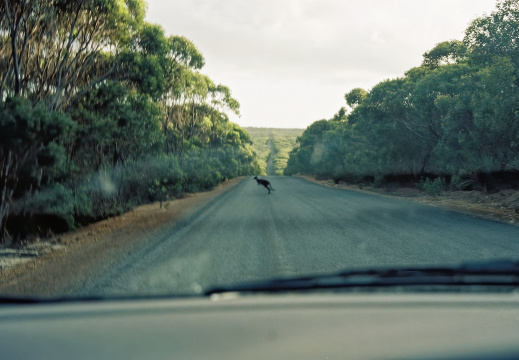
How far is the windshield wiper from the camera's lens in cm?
266

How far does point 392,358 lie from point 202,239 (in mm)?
7770

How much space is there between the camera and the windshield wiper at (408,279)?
2662mm

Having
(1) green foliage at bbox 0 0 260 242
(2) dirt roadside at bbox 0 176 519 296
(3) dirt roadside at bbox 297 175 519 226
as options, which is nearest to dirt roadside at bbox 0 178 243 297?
(2) dirt roadside at bbox 0 176 519 296

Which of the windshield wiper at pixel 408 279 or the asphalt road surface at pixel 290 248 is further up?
the windshield wiper at pixel 408 279

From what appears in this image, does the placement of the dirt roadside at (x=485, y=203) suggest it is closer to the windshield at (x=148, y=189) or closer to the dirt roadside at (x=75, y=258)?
the windshield at (x=148, y=189)

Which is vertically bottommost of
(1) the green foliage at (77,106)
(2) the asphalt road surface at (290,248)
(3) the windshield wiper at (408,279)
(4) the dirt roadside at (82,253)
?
(4) the dirt roadside at (82,253)

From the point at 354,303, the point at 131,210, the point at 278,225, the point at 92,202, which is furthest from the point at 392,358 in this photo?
the point at 131,210

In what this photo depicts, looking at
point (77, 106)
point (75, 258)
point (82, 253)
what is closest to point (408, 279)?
point (75, 258)

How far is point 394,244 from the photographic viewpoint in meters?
8.22

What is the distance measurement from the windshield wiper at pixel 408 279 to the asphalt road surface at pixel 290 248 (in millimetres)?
1066

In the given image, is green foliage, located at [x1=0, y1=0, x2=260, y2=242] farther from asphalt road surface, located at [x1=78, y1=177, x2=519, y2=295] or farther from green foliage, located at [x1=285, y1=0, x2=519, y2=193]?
green foliage, located at [x1=285, y1=0, x2=519, y2=193]

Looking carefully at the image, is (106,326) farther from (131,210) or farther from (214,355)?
(131,210)

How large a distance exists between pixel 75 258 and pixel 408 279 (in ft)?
21.3

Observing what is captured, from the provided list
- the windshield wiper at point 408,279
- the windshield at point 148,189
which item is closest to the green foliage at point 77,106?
the windshield at point 148,189
